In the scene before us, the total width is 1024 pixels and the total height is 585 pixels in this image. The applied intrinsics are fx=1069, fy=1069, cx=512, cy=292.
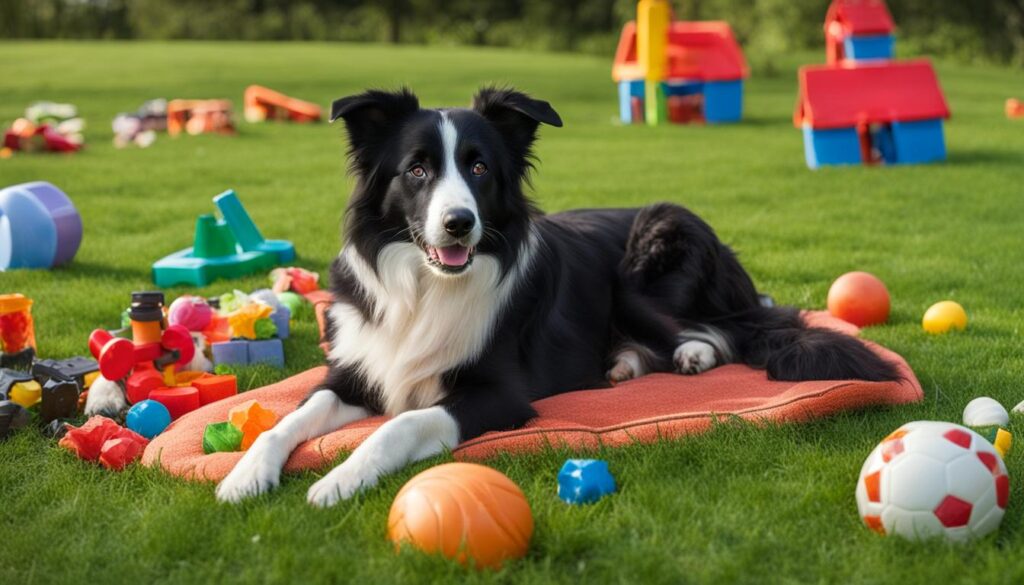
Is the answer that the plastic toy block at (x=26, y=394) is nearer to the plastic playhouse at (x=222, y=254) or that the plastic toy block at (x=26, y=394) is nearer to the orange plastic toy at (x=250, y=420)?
the orange plastic toy at (x=250, y=420)

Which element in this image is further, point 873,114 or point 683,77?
point 683,77

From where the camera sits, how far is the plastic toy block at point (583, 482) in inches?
144

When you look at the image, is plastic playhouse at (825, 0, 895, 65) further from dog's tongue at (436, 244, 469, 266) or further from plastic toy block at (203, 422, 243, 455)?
plastic toy block at (203, 422, 243, 455)

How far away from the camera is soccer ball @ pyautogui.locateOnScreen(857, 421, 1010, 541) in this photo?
3.24 m

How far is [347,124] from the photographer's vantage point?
4645 mm

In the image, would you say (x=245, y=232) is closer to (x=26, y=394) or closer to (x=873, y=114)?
(x=26, y=394)

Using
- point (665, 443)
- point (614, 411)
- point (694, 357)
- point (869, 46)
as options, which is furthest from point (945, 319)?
point (869, 46)

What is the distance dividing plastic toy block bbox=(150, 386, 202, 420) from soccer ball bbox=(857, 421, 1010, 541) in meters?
3.13

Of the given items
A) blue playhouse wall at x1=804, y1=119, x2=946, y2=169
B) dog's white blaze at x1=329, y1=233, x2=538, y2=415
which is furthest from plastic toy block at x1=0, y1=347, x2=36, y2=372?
blue playhouse wall at x1=804, y1=119, x2=946, y2=169

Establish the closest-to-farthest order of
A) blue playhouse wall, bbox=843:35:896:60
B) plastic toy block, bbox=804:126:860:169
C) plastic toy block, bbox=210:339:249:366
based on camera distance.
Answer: plastic toy block, bbox=210:339:249:366 → plastic toy block, bbox=804:126:860:169 → blue playhouse wall, bbox=843:35:896:60

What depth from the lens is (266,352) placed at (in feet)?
19.1

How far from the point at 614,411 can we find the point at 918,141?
9478 millimetres

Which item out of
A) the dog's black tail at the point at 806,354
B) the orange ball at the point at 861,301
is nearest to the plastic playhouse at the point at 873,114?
the orange ball at the point at 861,301

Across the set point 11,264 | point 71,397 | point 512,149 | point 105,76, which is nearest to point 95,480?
point 71,397
